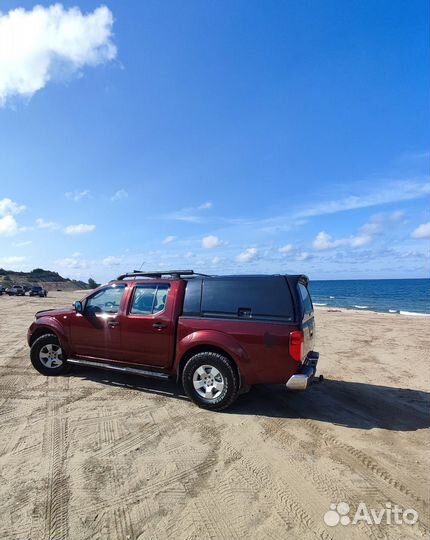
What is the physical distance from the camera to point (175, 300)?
19.0 feet

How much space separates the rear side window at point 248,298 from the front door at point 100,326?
1.69 m

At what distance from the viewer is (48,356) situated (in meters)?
6.86

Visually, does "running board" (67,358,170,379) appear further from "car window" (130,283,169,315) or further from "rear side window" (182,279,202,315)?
"rear side window" (182,279,202,315)

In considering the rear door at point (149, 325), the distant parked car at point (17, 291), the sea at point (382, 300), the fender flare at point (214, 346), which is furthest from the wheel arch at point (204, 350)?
the distant parked car at point (17, 291)

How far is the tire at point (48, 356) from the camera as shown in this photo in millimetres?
6809

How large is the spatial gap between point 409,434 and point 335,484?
1.81m

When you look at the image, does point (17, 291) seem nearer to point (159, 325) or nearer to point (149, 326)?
point (149, 326)

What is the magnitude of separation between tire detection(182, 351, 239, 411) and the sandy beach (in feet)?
0.60

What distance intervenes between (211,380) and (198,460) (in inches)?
58.2

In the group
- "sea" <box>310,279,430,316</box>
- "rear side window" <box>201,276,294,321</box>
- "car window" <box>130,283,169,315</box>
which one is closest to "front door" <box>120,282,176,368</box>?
"car window" <box>130,283,169,315</box>

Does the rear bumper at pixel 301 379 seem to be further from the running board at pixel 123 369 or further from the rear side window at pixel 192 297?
the running board at pixel 123 369

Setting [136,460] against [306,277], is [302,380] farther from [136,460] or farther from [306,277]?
[136,460]

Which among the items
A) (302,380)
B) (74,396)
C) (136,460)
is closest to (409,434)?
(302,380)
